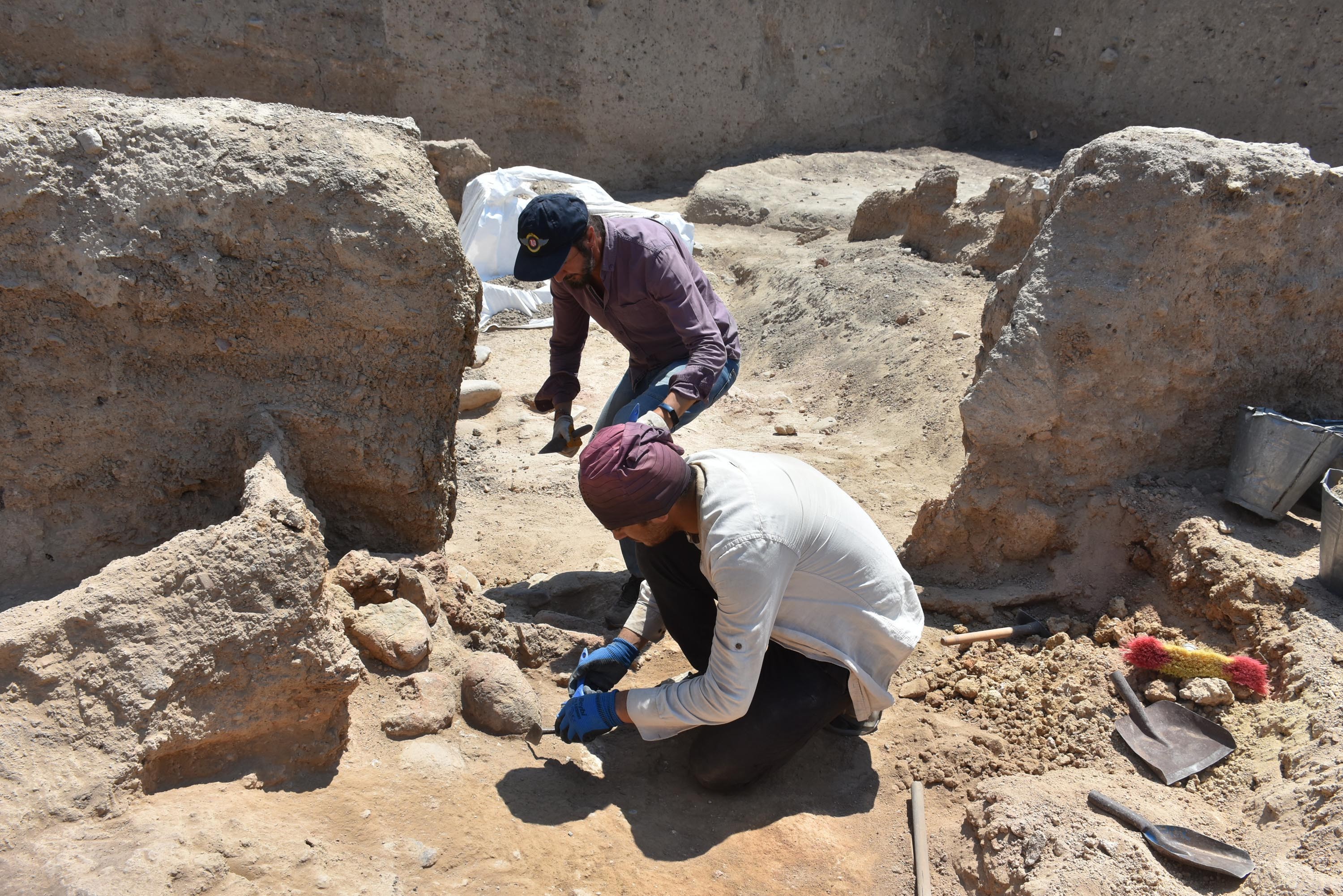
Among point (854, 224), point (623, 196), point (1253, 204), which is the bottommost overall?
point (623, 196)

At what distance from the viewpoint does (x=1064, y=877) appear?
215 centimetres

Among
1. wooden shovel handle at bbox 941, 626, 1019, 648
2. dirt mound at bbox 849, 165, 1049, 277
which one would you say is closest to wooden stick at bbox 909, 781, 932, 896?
wooden shovel handle at bbox 941, 626, 1019, 648

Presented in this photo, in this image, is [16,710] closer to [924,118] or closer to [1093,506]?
[1093,506]

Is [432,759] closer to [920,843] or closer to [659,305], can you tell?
[920,843]

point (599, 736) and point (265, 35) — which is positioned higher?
point (265, 35)

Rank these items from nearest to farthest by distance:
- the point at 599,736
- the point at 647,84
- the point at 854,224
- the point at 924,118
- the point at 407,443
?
1. the point at 599,736
2. the point at 407,443
3. the point at 854,224
4. the point at 647,84
5. the point at 924,118

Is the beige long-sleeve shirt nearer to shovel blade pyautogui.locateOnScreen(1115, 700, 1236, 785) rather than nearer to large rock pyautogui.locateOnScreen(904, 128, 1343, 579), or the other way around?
shovel blade pyautogui.locateOnScreen(1115, 700, 1236, 785)

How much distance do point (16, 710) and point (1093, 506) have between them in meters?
3.17

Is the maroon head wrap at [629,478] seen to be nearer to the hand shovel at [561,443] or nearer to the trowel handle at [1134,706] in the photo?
the hand shovel at [561,443]

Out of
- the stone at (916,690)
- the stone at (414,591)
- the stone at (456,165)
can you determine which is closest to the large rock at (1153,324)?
the stone at (916,690)

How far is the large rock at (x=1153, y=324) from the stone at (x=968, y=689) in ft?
2.32

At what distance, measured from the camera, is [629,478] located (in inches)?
84.8

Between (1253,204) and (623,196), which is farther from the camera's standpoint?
(623,196)

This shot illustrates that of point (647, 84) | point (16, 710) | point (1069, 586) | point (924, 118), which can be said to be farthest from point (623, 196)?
point (16, 710)
